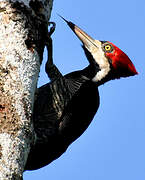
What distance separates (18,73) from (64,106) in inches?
77.7

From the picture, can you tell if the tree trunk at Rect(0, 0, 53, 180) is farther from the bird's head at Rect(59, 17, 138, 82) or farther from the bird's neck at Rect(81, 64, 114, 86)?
the bird's head at Rect(59, 17, 138, 82)

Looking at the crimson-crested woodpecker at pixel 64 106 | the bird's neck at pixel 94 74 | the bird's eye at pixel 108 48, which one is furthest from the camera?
the bird's eye at pixel 108 48

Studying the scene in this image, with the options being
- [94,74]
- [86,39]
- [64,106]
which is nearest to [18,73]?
[64,106]

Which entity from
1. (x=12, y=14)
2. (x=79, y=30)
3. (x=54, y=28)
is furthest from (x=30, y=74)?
(x=79, y=30)

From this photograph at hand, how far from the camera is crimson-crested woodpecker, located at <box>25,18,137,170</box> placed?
4.42m

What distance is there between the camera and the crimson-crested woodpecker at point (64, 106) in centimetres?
442

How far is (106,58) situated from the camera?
5473mm

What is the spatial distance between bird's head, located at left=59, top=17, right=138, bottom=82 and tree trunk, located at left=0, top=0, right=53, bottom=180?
2044 millimetres

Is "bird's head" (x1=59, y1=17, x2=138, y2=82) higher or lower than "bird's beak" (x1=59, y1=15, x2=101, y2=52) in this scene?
lower

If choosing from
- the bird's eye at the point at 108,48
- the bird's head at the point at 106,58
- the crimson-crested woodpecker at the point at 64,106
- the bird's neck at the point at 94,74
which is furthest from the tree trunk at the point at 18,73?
the bird's eye at the point at 108,48

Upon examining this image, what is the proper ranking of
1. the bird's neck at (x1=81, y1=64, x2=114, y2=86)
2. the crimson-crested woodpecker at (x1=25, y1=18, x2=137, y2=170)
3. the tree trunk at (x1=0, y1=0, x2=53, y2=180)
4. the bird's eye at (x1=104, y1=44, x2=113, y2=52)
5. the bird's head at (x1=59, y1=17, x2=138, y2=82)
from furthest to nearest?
the bird's eye at (x1=104, y1=44, x2=113, y2=52) < the bird's head at (x1=59, y1=17, x2=138, y2=82) < the bird's neck at (x1=81, y1=64, x2=114, y2=86) < the crimson-crested woodpecker at (x1=25, y1=18, x2=137, y2=170) < the tree trunk at (x1=0, y1=0, x2=53, y2=180)

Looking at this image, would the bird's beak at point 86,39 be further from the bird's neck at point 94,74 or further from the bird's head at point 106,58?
the bird's neck at point 94,74

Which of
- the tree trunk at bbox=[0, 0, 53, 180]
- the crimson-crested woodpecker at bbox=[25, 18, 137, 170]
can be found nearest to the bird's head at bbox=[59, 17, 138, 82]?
the crimson-crested woodpecker at bbox=[25, 18, 137, 170]

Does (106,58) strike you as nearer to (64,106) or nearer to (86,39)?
(86,39)
